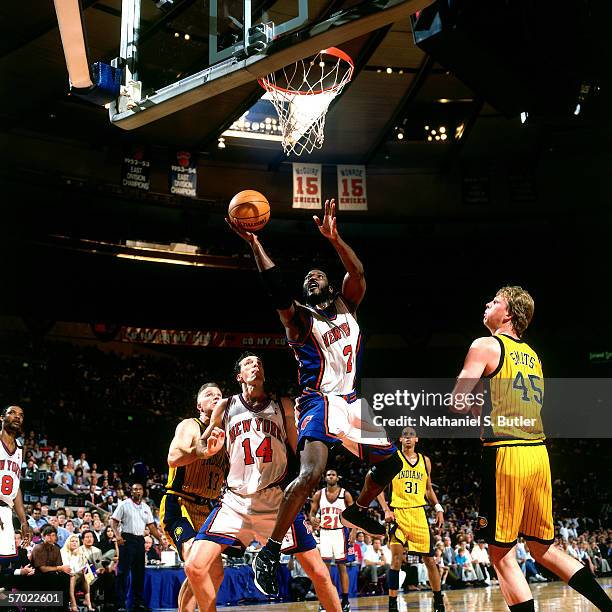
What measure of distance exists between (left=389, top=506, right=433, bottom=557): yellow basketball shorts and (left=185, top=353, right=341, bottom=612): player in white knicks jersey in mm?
4740

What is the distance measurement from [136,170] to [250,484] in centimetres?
1730

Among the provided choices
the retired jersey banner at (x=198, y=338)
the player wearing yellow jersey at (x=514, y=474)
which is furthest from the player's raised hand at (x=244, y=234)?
the retired jersey banner at (x=198, y=338)

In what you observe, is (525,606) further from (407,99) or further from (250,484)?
(407,99)

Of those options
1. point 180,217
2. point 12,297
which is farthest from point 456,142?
point 12,297

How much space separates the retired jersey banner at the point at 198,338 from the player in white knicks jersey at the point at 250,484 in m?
17.0

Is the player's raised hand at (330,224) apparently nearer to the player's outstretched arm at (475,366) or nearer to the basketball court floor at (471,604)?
the player's outstretched arm at (475,366)

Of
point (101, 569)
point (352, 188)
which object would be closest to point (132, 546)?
point (101, 569)

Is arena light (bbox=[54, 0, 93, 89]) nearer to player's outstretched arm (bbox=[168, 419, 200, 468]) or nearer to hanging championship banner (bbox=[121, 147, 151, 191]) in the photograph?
player's outstretched arm (bbox=[168, 419, 200, 468])

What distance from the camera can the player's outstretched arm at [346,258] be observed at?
18.4ft

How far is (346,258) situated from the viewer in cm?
572

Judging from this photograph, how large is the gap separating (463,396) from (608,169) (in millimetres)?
21573

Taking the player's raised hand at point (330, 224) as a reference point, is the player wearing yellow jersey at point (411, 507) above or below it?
below

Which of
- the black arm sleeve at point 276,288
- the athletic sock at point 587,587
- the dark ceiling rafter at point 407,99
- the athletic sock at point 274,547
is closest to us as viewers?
the athletic sock at point 587,587

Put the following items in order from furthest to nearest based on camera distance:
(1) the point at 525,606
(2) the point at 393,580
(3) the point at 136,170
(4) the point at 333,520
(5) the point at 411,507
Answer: (3) the point at 136,170 → (4) the point at 333,520 → (5) the point at 411,507 → (2) the point at 393,580 → (1) the point at 525,606
